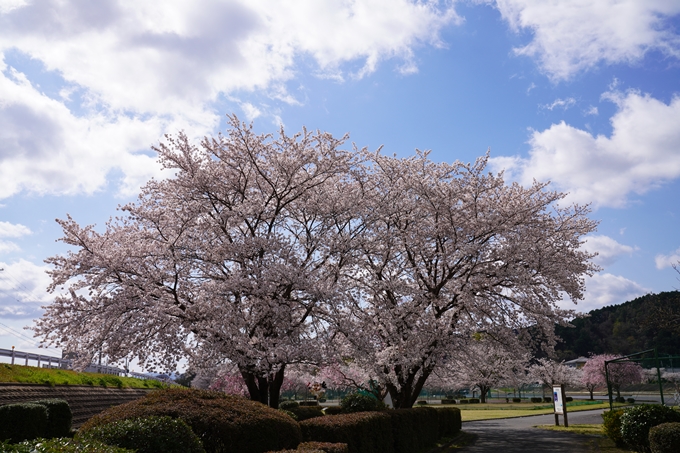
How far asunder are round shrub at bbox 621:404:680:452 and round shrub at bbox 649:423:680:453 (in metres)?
1.38

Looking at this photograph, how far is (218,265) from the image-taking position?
1755cm

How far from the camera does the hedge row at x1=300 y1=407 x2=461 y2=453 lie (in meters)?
10.9

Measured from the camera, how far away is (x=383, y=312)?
1938 cm

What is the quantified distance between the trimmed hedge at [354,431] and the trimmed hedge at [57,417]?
7724 millimetres

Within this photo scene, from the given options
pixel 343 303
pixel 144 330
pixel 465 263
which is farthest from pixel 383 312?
pixel 144 330

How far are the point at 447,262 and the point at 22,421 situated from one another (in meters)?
14.5

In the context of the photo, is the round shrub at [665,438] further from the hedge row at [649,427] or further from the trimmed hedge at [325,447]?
the trimmed hedge at [325,447]

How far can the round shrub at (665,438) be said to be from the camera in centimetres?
1209

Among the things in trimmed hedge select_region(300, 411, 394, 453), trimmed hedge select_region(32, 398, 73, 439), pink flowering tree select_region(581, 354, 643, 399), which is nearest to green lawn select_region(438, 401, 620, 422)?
pink flowering tree select_region(581, 354, 643, 399)

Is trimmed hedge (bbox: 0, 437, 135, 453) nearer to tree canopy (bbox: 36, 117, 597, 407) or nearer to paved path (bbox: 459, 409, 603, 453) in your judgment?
tree canopy (bbox: 36, 117, 597, 407)

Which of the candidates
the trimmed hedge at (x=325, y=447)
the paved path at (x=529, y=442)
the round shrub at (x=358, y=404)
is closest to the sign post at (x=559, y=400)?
the paved path at (x=529, y=442)

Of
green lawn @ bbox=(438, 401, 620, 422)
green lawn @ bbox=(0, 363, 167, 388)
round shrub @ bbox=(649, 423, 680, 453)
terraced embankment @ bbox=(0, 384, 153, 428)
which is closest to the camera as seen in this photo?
round shrub @ bbox=(649, 423, 680, 453)

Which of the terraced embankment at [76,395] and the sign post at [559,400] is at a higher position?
the terraced embankment at [76,395]

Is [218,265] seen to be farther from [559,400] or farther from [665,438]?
[559,400]
